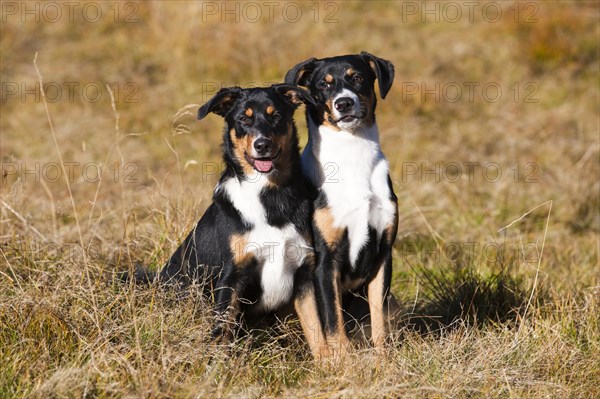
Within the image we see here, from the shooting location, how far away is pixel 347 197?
453 centimetres

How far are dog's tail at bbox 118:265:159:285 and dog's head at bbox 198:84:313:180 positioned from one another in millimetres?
796

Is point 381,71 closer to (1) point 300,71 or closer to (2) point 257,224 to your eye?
(1) point 300,71

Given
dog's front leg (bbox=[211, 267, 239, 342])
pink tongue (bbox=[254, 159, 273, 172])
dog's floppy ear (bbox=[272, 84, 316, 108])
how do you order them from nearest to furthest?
1. dog's front leg (bbox=[211, 267, 239, 342])
2. pink tongue (bbox=[254, 159, 273, 172])
3. dog's floppy ear (bbox=[272, 84, 316, 108])

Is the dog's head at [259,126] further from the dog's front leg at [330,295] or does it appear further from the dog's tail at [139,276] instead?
the dog's tail at [139,276]

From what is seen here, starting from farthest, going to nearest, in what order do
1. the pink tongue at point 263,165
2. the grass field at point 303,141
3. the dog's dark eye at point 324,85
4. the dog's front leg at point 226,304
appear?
the dog's dark eye at point 324,85, the pink tongue at point 263,165, the dog's front leg at point 226,304, the grass field at point 303,141

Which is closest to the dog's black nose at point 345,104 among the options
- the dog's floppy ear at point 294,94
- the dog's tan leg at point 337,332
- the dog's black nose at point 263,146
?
the dog's floppy ear at point 294,94

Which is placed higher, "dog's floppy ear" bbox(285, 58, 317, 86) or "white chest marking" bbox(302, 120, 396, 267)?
"dog's floppy ear" bbox(285, 58, 317, 86)

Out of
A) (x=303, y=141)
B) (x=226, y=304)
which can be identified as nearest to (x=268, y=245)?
A: (x=226, y=304)

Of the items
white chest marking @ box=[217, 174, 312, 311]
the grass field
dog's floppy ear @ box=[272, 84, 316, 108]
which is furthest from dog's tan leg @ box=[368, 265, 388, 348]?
dog's floppy ear @ box=[272, 84, 316, 108]

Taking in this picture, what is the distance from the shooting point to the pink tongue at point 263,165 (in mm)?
4449

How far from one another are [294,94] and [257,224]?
2.69 feet

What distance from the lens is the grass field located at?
404 centimetres

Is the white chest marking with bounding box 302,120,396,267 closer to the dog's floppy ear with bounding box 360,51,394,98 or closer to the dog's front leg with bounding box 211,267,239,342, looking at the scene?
the dog's floppy ear with bounding box 360,51,394,98

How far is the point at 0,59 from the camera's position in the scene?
11203 mm
